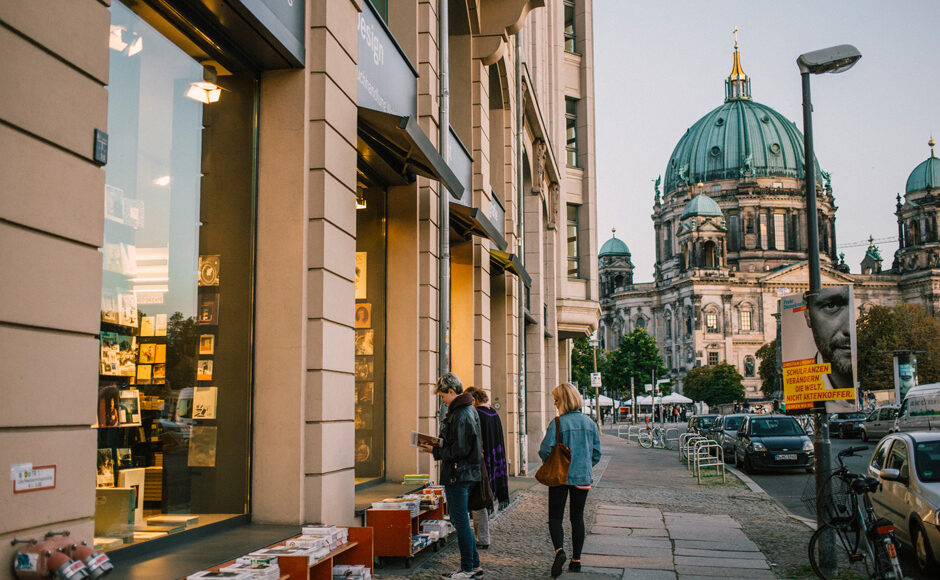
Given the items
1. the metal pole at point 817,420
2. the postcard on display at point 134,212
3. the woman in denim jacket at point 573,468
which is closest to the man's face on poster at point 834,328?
the metal pole at point 817,420

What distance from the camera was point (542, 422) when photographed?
89.6 feet

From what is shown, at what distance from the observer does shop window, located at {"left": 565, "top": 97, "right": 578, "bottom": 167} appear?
36125mm

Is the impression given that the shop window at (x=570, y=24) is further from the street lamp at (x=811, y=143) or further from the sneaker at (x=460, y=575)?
the sneaker at (x=460, y=575)

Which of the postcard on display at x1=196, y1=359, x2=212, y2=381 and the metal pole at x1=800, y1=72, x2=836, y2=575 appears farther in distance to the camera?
the metal pole at x1=800, y1=72, x2=836, y2=575

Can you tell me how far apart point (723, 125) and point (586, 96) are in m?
108

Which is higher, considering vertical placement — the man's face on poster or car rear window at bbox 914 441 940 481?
the man's face on poster

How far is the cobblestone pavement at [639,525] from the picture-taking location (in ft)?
29.1

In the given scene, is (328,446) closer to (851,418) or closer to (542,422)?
(542,422)

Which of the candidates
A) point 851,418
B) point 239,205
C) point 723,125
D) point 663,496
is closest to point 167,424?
point 239,205

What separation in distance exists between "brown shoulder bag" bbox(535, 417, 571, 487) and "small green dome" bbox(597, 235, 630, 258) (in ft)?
495

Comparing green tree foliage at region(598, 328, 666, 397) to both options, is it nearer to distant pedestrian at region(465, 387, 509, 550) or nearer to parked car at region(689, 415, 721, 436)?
parked car at region(689, 415, 721, 436)

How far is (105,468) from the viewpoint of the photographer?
5711 millimetres

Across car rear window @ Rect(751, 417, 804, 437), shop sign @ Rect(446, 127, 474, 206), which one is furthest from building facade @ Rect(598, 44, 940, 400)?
shop sign @ Rect(446, 127, 474, 206)

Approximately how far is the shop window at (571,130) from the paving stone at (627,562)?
27.6 meters
